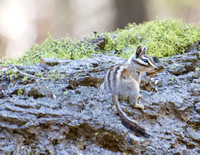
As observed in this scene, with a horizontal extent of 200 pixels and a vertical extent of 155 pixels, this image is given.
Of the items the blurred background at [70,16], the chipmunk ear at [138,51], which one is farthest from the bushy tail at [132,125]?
the blurred background at [70,16]

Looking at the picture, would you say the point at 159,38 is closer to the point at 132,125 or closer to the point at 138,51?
the point at 138,51

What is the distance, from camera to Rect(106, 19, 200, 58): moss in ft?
11.9

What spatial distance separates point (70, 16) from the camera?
410 cm

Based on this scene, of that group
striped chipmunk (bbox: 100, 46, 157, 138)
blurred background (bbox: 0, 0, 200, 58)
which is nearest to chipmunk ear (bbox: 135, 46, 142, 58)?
striped chipmunk (bbox: 100, 46, 157, 138)

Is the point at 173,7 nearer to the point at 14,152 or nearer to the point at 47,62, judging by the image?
the point at 47,62

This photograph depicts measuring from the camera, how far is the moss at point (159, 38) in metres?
3.62

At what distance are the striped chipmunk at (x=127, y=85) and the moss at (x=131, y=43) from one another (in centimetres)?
89

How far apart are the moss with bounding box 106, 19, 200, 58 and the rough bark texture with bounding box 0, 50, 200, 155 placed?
0.74m

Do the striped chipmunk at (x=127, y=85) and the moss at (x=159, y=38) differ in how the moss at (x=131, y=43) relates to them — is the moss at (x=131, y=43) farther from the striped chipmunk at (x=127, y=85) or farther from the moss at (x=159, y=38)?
the striped chipmunk at (x=127, y=85)

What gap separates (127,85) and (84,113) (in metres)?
0.50

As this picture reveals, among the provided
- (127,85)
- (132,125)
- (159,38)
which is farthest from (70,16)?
(132,125)

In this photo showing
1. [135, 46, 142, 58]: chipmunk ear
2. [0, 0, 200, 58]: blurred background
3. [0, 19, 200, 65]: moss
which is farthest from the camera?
[0, 0, 200, 58]: blurred background

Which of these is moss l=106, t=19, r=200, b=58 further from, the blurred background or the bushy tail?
the bushy tail

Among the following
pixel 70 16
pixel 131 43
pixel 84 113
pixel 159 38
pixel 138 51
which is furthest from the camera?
pixel 70 16
